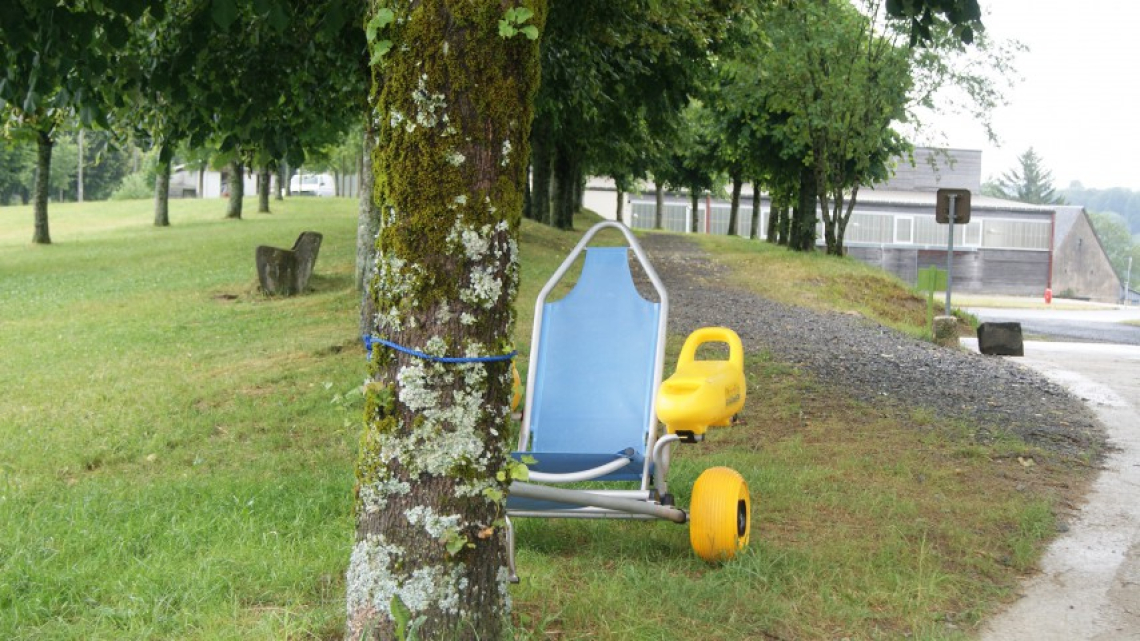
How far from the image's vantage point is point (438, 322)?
3514mm

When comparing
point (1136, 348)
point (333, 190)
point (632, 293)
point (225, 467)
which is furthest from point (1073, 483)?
point (333, 190)

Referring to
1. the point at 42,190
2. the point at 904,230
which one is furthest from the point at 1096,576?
the point at 904,230

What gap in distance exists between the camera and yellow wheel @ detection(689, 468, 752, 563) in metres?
4.96

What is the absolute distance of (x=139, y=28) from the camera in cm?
859

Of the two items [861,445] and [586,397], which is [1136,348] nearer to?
[861,445]

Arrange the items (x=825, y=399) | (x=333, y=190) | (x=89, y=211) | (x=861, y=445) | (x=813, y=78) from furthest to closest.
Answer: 1. (x=333, y=190)
2. (x=89, y=211)
3. (x=813, y=78)
4. (x=825, y=399)
5. (x=861, y=445)

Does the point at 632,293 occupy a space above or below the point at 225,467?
→ above

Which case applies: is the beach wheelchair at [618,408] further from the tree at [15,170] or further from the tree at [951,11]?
the tree at [15,170]

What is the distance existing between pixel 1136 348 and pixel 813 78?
9.30 meters

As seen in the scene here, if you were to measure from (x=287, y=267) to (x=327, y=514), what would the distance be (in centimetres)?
1245

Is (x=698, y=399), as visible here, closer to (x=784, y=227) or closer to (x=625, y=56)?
(x=625, y=56)

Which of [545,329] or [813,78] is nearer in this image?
[545,329]

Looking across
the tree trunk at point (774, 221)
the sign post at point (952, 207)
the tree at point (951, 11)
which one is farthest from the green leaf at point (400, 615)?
the tree trunk at point (774, 221)

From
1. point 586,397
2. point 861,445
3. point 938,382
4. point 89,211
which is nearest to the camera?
point 586,397
